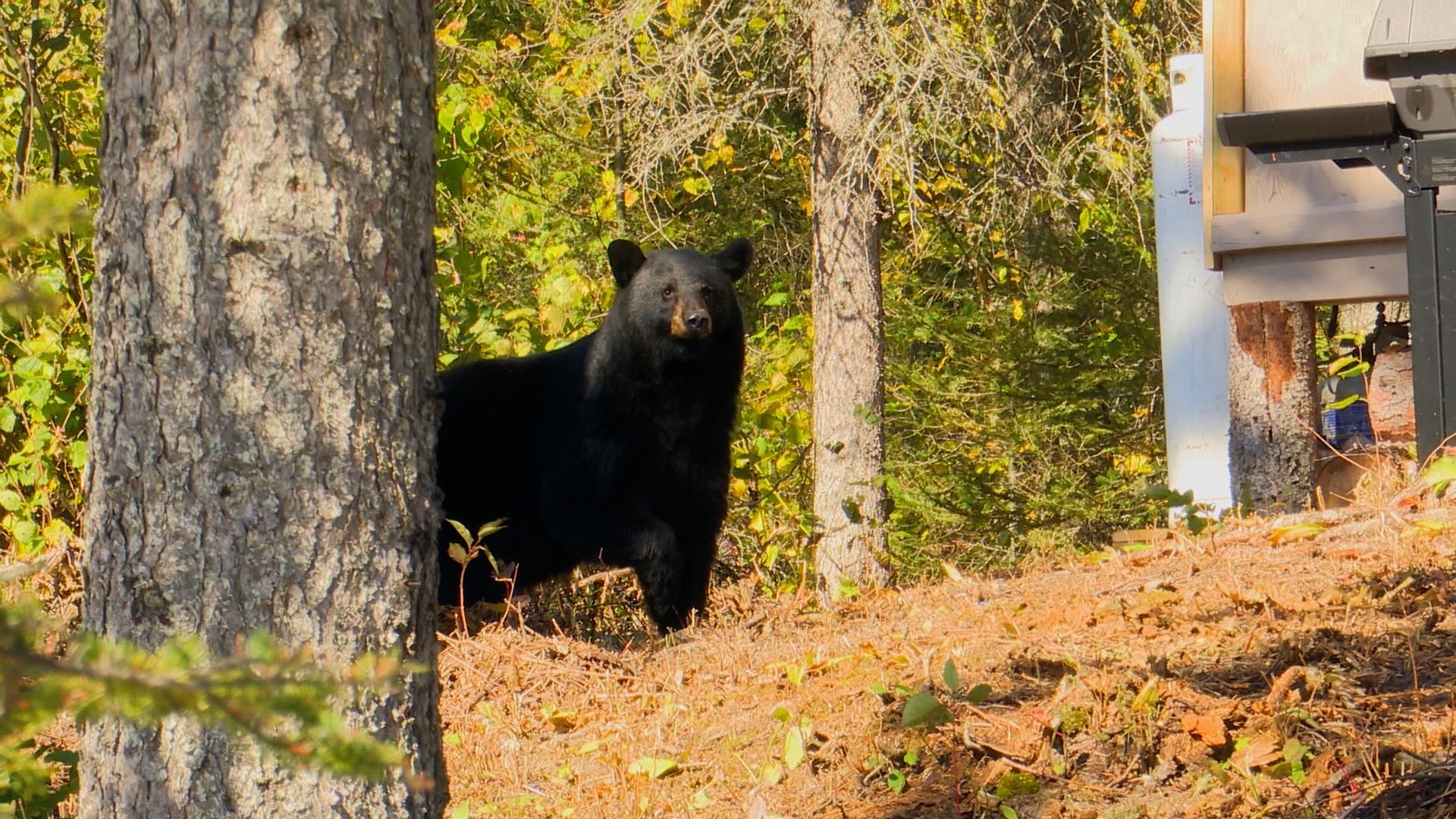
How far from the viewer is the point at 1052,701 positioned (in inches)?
143

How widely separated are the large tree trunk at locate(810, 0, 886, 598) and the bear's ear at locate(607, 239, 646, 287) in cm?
135

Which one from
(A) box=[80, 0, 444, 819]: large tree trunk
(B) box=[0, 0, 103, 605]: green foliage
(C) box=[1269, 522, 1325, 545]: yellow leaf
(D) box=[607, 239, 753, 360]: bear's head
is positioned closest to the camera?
(A) box=[80, 0, 444, 819]: large tree trunk

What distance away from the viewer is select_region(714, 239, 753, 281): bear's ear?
26.2 feet

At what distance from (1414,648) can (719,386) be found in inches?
174

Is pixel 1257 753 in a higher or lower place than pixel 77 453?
lower

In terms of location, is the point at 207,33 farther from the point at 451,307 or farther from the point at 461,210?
the point at 461,210

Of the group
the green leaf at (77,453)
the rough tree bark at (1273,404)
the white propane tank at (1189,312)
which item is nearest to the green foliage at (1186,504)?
the rough tree bark at (1273,404)

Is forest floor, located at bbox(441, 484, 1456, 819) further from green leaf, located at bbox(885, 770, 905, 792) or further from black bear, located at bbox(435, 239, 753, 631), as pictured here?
black bear, located at bbox(435, 239, 753, 631)

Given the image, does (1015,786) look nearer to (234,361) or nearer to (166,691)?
(234,361)

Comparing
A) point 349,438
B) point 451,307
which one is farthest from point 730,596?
point 349,438

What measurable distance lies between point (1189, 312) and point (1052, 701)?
4704 mm

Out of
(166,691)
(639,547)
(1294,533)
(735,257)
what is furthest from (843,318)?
(166,691)

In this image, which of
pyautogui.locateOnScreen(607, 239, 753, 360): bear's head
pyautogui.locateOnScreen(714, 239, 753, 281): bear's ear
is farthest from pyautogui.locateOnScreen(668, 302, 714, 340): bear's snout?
pyautogui.locateOnScreen(714, 239, 753, 281): bear's ear

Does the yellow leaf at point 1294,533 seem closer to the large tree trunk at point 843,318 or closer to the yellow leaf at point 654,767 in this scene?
the yellow leaf at point 654,767
